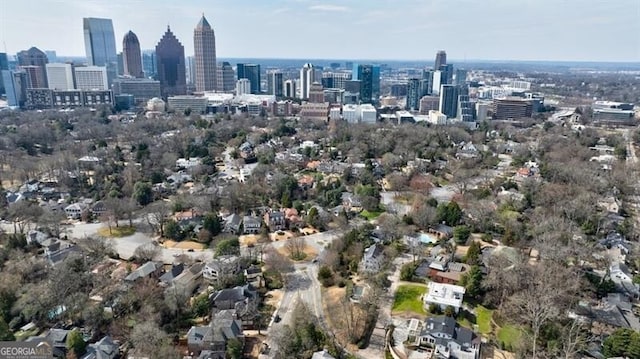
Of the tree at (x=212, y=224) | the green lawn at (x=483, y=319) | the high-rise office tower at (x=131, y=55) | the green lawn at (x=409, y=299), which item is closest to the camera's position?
the green lawn at (x=483, y=319)

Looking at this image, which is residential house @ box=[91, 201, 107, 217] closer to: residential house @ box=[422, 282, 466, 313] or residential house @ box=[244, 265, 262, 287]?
residential house @ box=[244, 265, 262, 287]

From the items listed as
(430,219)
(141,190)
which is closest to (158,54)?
(141,190)

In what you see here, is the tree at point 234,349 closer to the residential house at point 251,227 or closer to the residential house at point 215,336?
the residential house at point 215,336

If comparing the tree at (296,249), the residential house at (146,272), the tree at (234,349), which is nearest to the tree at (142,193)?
the residential house at (146,272)

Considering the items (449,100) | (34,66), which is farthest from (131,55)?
(449,100)

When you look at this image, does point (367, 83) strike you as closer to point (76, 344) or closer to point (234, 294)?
point (234, 294)

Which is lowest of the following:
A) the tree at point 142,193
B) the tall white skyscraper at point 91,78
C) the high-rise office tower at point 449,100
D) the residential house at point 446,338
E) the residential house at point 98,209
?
the residential house at point 446,338

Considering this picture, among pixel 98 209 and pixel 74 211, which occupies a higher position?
pixel 98 209
